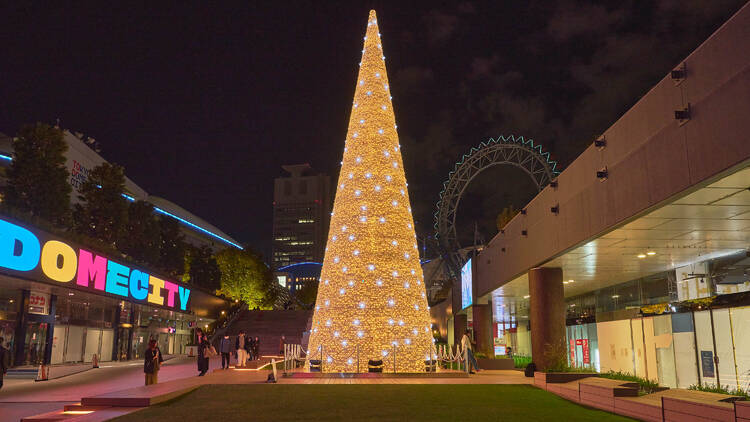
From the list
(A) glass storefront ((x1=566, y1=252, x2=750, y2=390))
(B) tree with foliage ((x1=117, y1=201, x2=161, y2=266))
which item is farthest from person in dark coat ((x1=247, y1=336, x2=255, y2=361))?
(A) glass storefront ((x1=566, y1=252, x2=750, y2=390))

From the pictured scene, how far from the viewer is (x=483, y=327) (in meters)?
29.9

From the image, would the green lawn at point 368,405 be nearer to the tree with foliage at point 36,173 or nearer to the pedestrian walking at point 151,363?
the pedestrian walking at point 151,363

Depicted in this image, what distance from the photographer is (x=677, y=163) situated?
8.27 metres

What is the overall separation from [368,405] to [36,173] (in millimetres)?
24817

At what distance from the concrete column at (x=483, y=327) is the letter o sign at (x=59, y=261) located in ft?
63.6

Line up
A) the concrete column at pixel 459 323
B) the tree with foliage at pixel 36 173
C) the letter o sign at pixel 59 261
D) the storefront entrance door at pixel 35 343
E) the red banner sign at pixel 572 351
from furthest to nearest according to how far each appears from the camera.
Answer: the concrete column at pixel 459 323 → the tree with foliage at pixel 36 173 → the red banner sign at pixel 572 351 → the storefront entrance door at pixel 35 343 → the letter o sign at pixel 59 261

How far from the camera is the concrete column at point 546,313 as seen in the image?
15773 millimetres

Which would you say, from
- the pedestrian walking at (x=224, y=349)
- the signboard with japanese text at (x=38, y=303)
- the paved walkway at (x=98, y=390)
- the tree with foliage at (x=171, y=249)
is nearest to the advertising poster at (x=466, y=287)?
the paved walkway at (x=98, y=390)

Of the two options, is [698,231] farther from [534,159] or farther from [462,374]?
[534,159]

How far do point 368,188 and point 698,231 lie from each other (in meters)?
9.81

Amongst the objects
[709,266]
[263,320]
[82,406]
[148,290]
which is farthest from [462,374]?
[263,320]

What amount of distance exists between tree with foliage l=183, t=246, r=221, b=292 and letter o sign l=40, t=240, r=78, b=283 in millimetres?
39575

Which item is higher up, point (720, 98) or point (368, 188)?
point (368, 188)

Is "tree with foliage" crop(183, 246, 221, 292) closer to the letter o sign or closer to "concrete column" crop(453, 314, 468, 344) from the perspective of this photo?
"concrete column" crop(453, 314, 468, 344)
